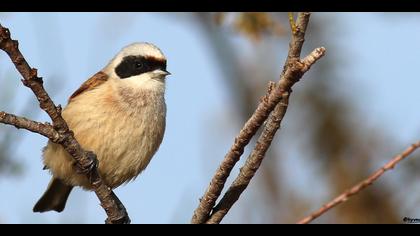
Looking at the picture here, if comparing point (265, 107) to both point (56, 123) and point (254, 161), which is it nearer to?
point (254, 161)

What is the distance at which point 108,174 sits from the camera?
17.5 feet

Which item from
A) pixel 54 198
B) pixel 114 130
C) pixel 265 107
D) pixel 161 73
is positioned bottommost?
pixel 54 198

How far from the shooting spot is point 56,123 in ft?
11.8

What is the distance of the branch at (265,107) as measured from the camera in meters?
2.86

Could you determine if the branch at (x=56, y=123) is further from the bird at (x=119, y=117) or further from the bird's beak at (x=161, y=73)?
the bird's beak at (x=161, y=73)

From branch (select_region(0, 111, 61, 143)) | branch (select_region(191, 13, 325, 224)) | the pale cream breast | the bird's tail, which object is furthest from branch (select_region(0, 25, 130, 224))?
the bird's tail

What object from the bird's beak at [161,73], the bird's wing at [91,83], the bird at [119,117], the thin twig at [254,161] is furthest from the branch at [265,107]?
the bird's wing at [91,83]

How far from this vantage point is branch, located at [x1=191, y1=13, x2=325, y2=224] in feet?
9.37

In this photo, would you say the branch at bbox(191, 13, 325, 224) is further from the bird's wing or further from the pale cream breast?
the bird's wing

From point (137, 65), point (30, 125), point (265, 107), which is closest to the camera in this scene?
point (265, 107)

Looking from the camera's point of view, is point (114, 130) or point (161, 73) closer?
point (114, 130)

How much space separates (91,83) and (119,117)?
571mm

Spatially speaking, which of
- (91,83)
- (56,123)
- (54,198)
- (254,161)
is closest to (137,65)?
(91,83)
